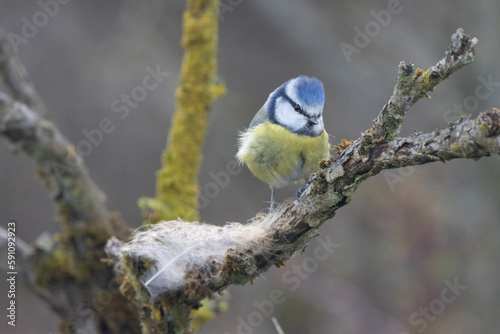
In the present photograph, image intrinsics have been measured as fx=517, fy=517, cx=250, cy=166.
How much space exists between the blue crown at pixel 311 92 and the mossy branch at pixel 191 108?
3.38 ft

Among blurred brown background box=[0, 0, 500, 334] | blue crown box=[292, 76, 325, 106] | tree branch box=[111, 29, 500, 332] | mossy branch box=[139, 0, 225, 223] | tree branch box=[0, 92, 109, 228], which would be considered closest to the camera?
tree branch box=[111, 29, 500, 332]

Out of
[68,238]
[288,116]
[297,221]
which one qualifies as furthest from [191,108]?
[297,221]

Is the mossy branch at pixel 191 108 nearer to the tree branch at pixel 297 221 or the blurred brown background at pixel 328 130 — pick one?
the tree branch at pixel 297 221

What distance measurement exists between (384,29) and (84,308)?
4.60 meters

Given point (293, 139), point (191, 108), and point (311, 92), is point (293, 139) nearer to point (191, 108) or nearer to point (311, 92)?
point (311, 92)

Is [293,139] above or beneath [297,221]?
above

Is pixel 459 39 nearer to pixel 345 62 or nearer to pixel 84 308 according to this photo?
pixel 84 308

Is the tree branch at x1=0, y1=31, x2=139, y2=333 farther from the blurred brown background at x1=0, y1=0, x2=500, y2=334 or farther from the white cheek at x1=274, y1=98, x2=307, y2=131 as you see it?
the blurred brown background at x1=0, y1=0, x2=500, y2=334

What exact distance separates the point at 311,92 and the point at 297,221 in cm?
92

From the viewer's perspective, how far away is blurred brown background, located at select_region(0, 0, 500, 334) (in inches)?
198

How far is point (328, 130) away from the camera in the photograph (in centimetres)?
659

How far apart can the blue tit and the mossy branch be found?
0.74 meters

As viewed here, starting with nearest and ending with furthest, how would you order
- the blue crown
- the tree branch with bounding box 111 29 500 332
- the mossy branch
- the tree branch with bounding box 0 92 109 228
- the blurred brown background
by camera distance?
the tree branch with bounding box 111 29 500 332 < the blue crown < the tree branch with bounding box 0 92 109 228 < the mossy branch < the blurred brown background

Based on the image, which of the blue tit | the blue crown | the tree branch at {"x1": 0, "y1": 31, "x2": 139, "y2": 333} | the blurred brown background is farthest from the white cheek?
the blurred brown background
